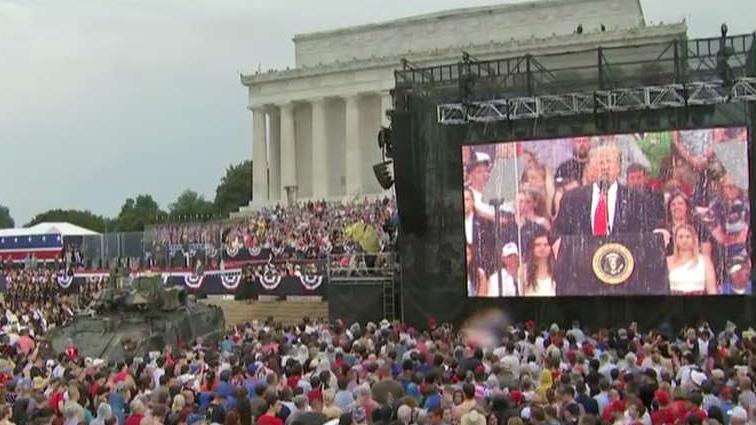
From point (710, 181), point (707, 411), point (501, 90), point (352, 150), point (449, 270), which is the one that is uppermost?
point (352, 150)

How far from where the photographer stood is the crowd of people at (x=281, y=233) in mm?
41781

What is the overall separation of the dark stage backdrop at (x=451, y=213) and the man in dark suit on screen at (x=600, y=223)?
490 mm

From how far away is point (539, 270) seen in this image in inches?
962

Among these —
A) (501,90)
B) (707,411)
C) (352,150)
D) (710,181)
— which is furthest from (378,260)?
(352,150)

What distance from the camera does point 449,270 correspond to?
2614 centimetres

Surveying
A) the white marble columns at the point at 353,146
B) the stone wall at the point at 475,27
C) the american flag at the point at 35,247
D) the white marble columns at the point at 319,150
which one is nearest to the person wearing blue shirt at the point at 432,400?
the american flag at the point at 35,247

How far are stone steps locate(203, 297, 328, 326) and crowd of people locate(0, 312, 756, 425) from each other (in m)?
16.0

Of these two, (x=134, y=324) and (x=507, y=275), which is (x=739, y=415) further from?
(x=134, y=324)

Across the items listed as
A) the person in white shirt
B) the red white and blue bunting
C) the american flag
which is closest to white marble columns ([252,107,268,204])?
the american flag

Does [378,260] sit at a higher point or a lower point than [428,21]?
lower

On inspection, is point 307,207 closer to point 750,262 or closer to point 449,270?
point 449,270

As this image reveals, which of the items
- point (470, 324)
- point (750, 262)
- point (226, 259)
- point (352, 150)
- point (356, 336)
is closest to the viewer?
point (356, 336)

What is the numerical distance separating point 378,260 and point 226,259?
15831 mm

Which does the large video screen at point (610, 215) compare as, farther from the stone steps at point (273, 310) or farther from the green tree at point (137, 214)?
the green tree at point (137, 214)
